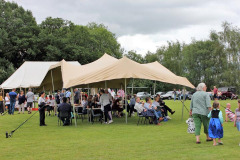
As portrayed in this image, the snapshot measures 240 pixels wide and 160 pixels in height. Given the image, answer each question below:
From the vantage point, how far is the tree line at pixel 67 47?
43.7 m

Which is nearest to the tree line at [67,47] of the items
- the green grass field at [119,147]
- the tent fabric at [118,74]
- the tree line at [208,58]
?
the tree line at [208,58]

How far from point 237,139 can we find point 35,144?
18.6 feet

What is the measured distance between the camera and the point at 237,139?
362 inches

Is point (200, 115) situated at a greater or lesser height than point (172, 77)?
lesser

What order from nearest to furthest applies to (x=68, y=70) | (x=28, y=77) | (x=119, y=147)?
(x=119, y=147)
(x=68, y=70)
(x=28, y=77)

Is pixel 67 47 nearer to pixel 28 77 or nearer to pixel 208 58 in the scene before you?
pixel 28 77

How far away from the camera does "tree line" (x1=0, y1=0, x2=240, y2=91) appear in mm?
43719

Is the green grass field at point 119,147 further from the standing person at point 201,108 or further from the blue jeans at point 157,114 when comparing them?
the blue jeans at point 157,114

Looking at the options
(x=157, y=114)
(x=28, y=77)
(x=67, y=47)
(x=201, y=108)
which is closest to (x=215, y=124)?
(x=201, y=108)

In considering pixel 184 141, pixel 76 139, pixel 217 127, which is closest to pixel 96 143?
pixel 76 139

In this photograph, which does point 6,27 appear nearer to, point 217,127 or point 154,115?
point 154,115

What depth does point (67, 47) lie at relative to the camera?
146ft

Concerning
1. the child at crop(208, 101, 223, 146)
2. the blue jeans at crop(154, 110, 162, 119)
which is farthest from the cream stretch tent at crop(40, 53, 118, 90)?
the child at crop(208, 101, 223, 146)

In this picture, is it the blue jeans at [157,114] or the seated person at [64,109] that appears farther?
the seated person at [64,109]
